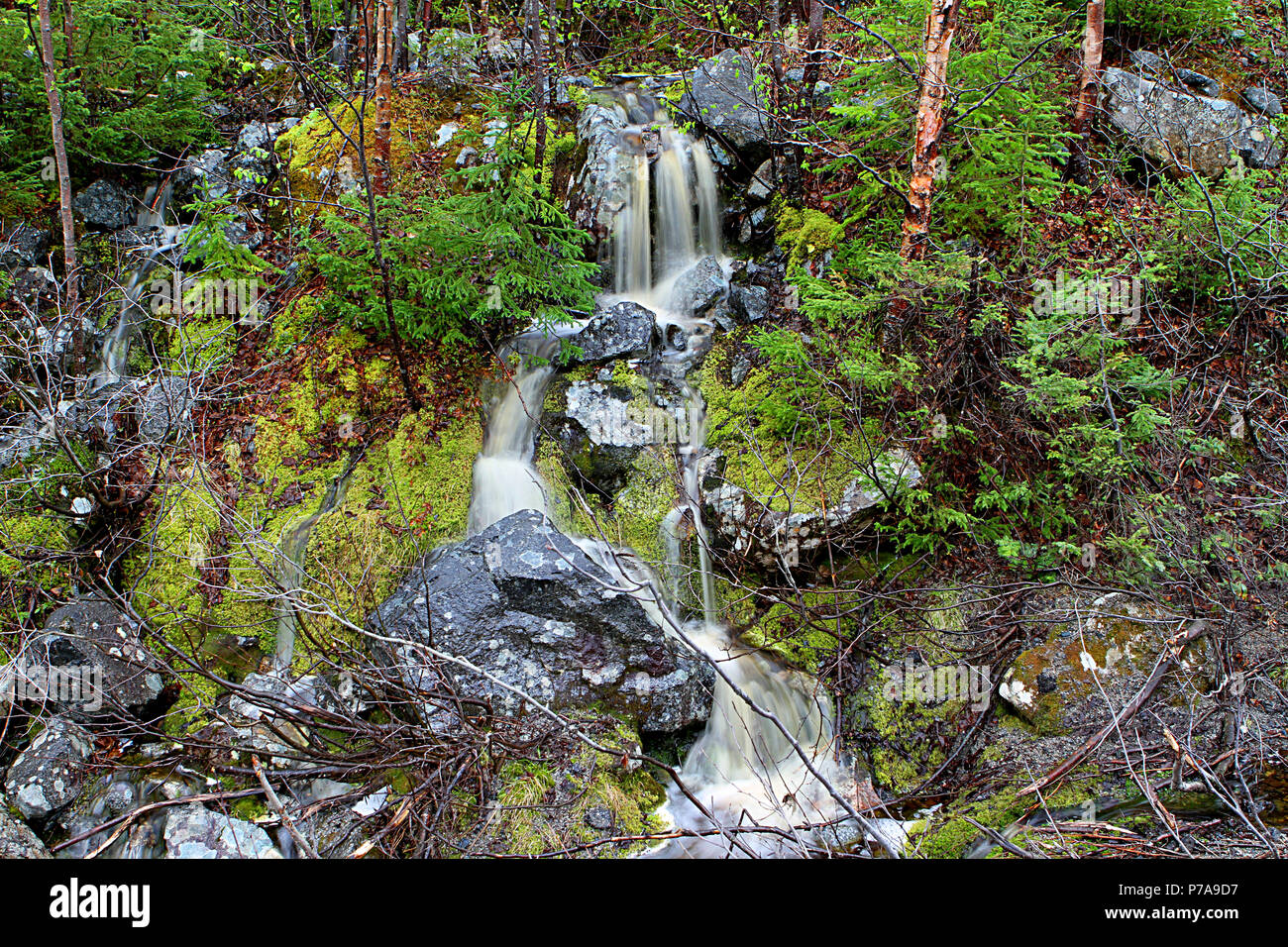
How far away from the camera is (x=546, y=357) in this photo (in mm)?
7336

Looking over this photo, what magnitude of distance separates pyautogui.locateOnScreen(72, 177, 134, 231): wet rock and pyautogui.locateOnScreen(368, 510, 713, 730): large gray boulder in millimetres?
6369

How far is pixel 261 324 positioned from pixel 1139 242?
29.5 feet

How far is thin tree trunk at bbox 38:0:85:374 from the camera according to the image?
6191mm

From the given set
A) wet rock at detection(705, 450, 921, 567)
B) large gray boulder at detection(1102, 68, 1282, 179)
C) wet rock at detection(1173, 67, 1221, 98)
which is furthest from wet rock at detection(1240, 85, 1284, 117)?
wet rock at detection(705, 450, 921, 567)

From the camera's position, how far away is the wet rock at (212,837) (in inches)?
169

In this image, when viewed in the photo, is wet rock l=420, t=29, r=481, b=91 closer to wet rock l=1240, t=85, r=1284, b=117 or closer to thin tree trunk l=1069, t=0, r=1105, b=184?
thin tree trunk l=1069, t=0, r=1105, b=184

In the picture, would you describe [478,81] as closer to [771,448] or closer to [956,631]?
[771,448]

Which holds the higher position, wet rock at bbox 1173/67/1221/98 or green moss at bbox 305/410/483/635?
wet rock at bbox 1173/67/1221/98

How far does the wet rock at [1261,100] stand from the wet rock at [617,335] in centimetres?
721

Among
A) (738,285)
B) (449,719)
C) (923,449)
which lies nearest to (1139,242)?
(923,449)

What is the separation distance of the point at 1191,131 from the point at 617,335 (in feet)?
21.1

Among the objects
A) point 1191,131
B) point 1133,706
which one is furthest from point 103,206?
point 1191,131

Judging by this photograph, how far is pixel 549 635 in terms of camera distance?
5434 millimetres

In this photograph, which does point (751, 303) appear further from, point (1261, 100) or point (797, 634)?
point (1261, 100)
